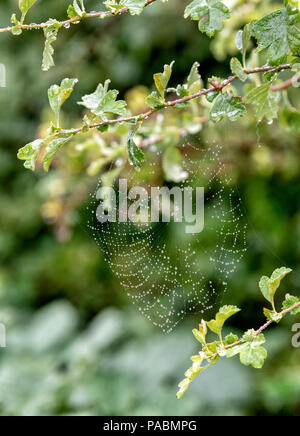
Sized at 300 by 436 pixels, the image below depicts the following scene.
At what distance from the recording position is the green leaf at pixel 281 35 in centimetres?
49

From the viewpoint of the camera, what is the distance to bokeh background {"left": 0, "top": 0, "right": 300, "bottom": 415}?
1.71 metres

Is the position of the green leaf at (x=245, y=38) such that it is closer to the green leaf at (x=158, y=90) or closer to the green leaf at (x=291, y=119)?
the green leaf at (x=158, y=90)

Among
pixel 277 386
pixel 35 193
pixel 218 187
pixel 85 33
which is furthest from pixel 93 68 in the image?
pixel 277 386

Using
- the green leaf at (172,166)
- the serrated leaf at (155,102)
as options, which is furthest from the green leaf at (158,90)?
the green leaf at (172,166)

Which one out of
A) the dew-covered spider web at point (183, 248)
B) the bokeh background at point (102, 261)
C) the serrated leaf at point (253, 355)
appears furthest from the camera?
the bokeh background at point (102, 261)

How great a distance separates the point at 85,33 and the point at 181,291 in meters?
1.15

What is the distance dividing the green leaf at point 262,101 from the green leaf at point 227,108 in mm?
17

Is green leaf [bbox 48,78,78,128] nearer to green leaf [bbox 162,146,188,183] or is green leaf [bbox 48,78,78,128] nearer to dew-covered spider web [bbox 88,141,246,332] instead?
green leaf [bbox 162,146,188,183]

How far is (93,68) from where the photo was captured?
2439 millimetres

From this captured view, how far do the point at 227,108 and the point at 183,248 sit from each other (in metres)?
1.49

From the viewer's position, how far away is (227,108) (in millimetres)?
549

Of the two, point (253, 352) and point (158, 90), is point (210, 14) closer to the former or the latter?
point (158, 90)

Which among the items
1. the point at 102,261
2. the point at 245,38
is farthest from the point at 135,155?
the point at 102,261

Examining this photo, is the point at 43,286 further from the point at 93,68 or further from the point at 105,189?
the point at 105,189
